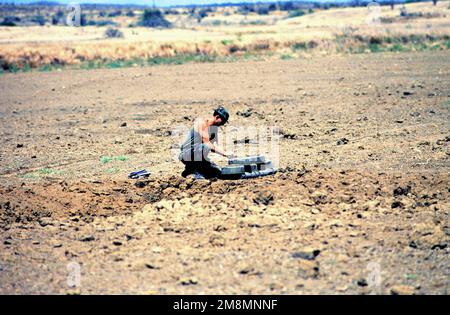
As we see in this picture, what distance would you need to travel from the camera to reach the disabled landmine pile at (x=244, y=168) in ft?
30.5

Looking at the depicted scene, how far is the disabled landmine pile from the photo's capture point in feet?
30.5

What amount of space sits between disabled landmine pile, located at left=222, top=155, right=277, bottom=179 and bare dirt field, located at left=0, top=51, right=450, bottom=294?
0.22 metres

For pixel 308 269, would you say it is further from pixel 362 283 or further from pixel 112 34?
pixel 112 34

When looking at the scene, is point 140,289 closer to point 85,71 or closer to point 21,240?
point 21,240

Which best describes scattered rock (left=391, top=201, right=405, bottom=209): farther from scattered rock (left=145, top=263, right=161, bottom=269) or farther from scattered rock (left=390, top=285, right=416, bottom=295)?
scattered rock (left=145, top=263, right=161, bottom=269)

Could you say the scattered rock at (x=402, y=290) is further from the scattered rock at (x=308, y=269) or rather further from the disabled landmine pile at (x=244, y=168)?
the disabled landmine pile at (x=244, y=168)

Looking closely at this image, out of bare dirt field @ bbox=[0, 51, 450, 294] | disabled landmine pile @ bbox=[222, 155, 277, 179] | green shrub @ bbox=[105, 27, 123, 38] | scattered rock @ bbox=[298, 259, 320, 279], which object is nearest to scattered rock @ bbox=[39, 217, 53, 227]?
bare dirt field @ bbox=[0, 51, 450, 294]

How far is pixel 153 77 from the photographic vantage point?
2398 cm

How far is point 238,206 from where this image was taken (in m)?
8.13

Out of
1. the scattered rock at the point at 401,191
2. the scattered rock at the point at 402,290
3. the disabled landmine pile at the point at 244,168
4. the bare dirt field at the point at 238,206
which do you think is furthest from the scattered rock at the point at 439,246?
the disabled landmine pile at the point at 244,168
